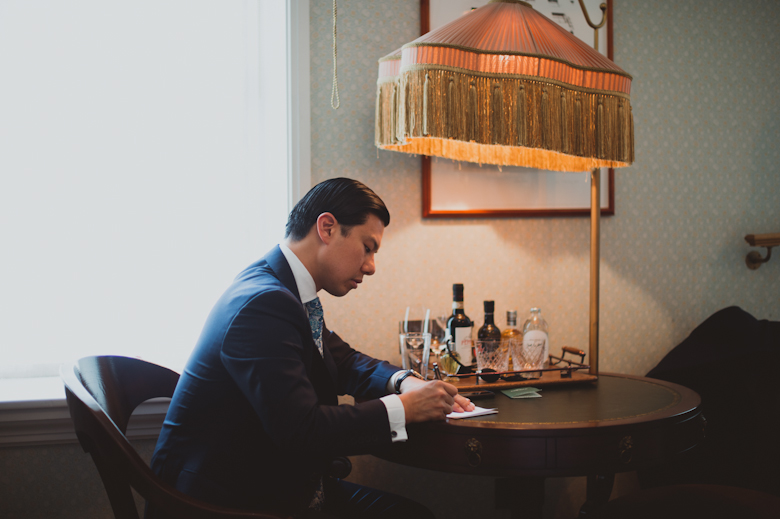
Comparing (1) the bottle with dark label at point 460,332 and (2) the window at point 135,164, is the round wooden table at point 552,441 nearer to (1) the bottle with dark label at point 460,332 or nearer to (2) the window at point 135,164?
(1) the bottle with dark label at point 460,332

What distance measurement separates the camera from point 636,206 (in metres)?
2.65

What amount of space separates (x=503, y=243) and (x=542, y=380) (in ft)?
2.59

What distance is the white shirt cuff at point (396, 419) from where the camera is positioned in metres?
1.33

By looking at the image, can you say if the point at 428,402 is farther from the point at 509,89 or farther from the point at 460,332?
the point at 509,89

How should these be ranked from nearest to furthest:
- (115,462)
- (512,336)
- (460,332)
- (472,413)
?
(115,462), (472,413), (460,332), (512,336)

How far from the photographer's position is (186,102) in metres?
2.20

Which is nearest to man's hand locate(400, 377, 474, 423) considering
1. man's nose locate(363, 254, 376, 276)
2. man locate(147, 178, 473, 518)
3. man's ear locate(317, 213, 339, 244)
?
man locate(147, 178, 473, 518)

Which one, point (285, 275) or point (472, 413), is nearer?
point (285, 275)

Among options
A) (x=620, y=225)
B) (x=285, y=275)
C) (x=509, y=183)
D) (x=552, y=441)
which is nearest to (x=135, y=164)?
(x=285, y=275)

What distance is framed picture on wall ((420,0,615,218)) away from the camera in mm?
2359

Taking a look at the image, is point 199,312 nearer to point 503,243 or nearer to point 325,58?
point 325,58

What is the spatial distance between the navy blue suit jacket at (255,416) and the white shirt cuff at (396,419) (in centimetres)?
2

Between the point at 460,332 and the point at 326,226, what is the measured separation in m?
0.80

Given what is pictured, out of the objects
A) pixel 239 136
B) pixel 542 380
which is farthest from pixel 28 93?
pixel 542 380
